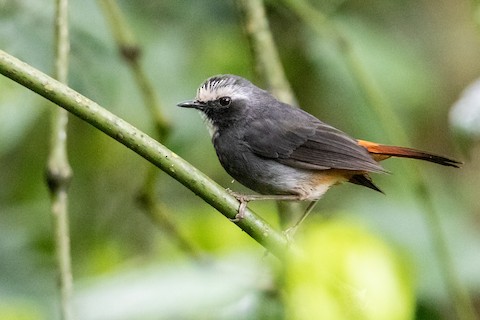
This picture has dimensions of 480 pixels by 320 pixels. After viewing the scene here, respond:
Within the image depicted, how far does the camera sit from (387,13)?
21.7 ft

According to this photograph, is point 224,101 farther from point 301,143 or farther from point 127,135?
point 127,135

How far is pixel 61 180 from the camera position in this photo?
106 inches

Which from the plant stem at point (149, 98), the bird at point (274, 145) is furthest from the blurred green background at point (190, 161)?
the bird at point (274, 145)

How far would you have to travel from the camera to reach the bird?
368 centimetres

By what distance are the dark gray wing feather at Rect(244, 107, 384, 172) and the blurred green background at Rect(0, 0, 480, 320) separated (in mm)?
297

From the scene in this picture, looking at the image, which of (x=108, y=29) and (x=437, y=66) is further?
(x=437, y=66)

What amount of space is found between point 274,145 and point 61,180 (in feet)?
4.29

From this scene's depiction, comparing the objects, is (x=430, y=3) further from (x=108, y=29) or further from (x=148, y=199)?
(x=148, y=199)

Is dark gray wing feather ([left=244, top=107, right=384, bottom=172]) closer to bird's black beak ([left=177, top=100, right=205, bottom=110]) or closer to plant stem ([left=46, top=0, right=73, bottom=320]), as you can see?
bird's black beak ([left=177, top=100, right=205, bottom=110])

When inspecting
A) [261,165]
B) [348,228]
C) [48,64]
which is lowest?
[348,228]

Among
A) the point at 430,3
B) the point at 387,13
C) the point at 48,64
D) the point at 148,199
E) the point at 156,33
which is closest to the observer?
the point at 148,199

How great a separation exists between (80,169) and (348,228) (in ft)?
13.2

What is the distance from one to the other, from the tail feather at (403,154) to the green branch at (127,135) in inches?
42.4

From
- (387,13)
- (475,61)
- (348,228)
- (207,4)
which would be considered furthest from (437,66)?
(348,228)
